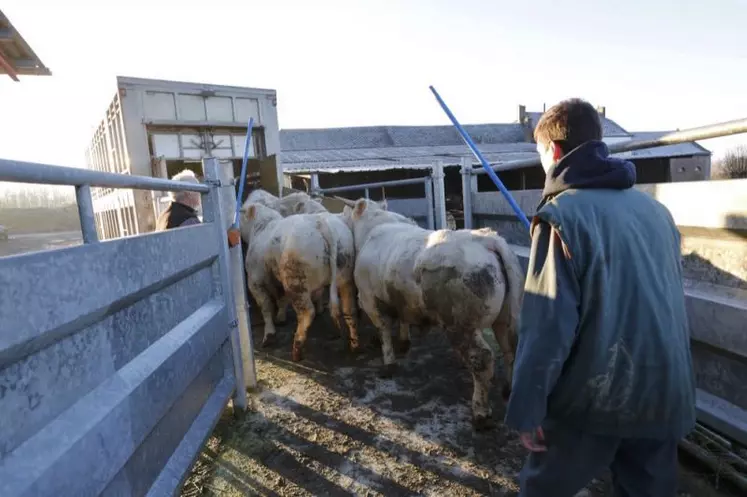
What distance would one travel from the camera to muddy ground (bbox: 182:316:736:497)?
9.06 feet

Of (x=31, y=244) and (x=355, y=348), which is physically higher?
(x=31, y=244)

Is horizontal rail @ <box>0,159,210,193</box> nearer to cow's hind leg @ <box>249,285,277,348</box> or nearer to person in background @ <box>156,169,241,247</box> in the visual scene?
person in background @ <box>156,169,241,247</box>

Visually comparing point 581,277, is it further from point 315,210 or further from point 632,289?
point 315,210

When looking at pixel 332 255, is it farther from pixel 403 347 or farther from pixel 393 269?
pixel 403 347

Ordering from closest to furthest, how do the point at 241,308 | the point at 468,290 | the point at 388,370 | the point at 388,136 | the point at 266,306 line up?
the point at 468,290 → the point at 241,308 → the point at 388,370 → the point at 266,306 → the point at 388,136

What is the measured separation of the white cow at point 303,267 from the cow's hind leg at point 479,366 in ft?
6.50

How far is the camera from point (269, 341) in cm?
566

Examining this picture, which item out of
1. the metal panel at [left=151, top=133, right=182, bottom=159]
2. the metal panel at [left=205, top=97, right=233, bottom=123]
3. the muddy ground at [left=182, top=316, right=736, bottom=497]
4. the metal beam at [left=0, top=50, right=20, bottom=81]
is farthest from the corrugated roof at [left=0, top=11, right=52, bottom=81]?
the muddy ground at [left=182, top=316, right=736, bottom=497]

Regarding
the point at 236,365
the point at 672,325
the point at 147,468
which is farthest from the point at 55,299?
the point at 236,365

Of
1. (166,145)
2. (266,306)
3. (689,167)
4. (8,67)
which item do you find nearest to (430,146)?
(689,167)

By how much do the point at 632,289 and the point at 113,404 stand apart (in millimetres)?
1959

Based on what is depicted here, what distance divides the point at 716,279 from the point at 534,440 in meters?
1.58

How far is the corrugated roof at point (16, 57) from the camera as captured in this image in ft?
20.7

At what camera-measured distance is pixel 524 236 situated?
4332mm
